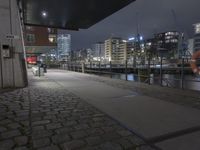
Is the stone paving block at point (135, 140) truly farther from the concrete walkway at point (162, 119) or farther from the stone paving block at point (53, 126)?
the stone paving block at point (53, 126)

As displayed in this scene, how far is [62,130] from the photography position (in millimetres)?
2826

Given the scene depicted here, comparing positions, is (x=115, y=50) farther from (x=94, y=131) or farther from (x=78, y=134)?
(x=78, y=134)

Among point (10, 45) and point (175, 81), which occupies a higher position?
point (10, 45)

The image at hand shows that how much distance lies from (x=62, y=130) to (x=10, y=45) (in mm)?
5276

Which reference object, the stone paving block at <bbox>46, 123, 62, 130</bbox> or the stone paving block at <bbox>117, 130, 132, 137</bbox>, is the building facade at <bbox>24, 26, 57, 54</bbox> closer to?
the stone paving block at <bbox>46, 123, 62, 130</bbox>

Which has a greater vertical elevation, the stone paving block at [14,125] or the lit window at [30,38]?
the lit window at [30,38]

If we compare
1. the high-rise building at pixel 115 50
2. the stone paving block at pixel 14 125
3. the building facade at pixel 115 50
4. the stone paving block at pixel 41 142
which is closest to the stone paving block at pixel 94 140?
the stone paving block at pixel 41 142

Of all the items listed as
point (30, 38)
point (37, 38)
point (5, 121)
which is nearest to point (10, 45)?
point (5, 121)

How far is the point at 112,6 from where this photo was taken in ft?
31.4

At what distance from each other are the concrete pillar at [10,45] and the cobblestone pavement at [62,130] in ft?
9.98

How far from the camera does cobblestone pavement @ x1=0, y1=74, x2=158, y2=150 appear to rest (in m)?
2.34

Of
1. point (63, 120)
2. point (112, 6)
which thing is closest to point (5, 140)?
point (63, 120)

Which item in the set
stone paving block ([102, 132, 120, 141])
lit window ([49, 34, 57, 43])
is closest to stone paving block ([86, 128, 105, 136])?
stone paving block ([102, 132, 120, 141])

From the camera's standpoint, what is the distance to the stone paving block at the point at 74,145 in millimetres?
2270
